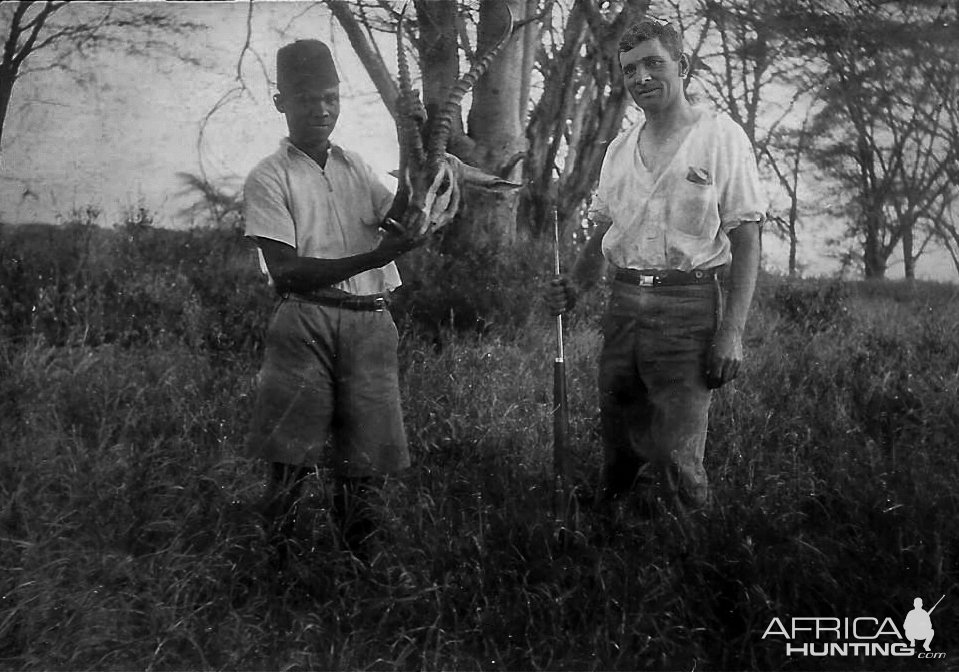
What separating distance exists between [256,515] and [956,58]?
3480mm

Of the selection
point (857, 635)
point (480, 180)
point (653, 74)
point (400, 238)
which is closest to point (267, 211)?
point (400, 238)

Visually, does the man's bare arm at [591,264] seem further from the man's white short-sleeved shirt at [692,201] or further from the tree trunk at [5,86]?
the tree trunk at [5,86]

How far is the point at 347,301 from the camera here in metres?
3.02

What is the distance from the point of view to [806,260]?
18.9ft

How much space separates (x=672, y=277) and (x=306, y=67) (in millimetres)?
1430

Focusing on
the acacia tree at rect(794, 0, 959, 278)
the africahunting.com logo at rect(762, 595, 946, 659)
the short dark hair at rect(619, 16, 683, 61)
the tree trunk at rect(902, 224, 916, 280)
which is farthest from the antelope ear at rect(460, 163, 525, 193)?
the tree trunk at rect(902, 224, 916, 280)

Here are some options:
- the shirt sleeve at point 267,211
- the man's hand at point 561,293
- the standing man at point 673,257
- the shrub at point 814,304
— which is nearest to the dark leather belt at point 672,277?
the standing man at point 673,257

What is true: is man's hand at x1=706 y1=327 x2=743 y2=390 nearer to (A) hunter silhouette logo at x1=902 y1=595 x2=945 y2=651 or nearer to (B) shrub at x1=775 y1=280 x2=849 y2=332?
(A) hunter silhouette logo at x1=902 y1=595 x2=945 y2=651

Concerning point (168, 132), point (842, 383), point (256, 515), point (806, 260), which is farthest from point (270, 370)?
point (806, 260)

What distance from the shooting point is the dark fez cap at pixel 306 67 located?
2.93m

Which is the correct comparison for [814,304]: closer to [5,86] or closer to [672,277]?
[672,277]

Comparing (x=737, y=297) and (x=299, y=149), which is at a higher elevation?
(x=299, y=149)

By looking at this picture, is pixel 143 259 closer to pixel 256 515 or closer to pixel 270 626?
pixel 256 515

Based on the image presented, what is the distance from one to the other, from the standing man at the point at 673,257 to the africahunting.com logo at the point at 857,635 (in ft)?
1.78
